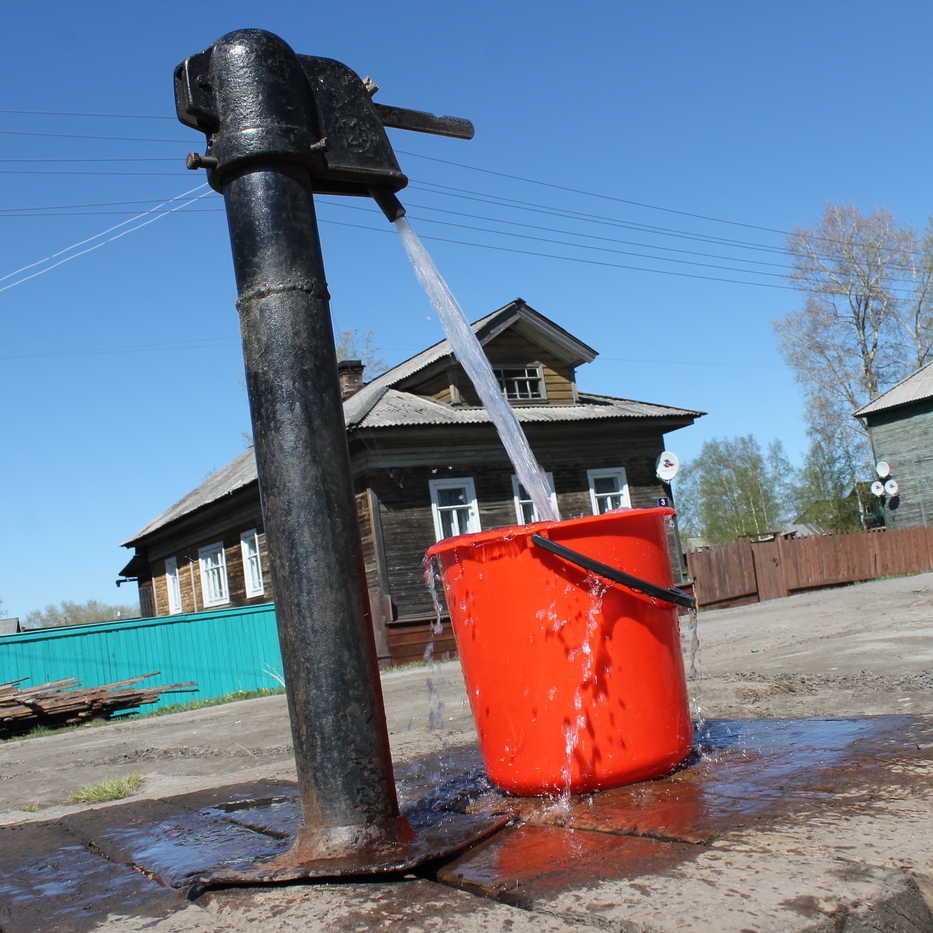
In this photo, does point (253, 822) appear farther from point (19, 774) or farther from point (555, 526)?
point (19, 774)

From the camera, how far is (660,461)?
64.1 ft

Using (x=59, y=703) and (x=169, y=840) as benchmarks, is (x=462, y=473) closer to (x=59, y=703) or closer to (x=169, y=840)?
(x=59, y=703)

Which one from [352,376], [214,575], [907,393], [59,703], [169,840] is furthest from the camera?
[907,393]

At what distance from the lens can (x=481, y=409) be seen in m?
18.5

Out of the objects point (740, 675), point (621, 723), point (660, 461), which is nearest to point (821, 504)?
point (660, 461)

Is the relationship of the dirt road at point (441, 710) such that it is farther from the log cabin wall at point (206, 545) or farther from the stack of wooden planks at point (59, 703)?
the log cabin wall at point (206, 545)

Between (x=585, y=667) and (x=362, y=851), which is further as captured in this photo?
(x=585, y=667)

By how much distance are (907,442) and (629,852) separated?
33.5 m

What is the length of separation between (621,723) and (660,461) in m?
17.4

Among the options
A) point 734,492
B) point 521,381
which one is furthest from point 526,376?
point 734,492

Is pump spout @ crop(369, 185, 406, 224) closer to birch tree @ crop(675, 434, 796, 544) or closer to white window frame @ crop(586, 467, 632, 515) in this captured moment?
white window frame @ crop(586, 467, 632, 515)

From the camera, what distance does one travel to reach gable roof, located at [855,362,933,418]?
31.1 meters

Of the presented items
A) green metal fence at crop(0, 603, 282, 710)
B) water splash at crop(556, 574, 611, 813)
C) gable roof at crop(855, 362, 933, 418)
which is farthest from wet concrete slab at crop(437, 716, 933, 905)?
gable roof at crop(855, 362, 933, 418)

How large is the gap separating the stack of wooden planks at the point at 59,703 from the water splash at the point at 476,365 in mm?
9635
